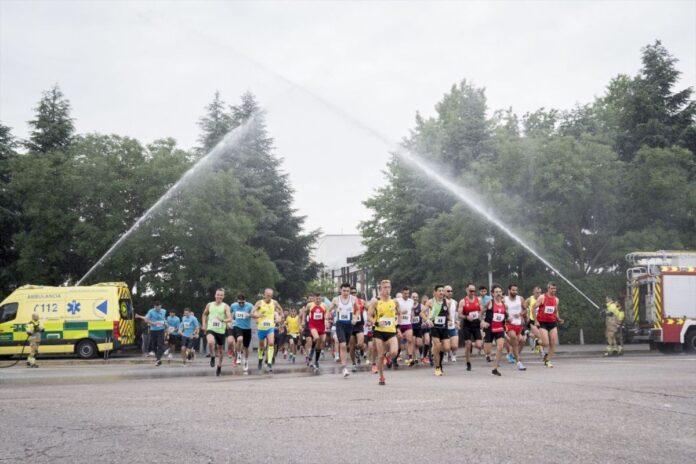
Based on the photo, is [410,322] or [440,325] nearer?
[440,325]

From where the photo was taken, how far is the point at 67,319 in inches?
1127

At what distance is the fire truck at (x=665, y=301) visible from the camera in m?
26.2

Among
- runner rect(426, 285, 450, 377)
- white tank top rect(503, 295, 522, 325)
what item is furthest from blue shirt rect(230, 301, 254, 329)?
white tank top rect(503, 295, 522, 325)

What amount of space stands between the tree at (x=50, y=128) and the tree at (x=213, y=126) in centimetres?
861

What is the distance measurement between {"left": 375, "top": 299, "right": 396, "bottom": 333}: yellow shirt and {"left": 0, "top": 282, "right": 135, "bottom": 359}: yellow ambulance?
17338 millimetres

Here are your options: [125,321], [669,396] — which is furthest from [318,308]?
[125,321]

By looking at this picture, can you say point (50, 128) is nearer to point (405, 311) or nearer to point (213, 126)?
point (213, 126)

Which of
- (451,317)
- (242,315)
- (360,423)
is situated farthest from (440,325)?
(360,423)

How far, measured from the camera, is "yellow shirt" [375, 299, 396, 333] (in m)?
14.3

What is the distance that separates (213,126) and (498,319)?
3673cm

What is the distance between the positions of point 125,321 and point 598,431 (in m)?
25.2

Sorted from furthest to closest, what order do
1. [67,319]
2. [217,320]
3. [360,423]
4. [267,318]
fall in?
[67,319] < [217,320] < [267,318] < [360,423]

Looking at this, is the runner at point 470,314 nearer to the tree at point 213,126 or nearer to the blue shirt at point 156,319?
the blue shirt at point 156,319

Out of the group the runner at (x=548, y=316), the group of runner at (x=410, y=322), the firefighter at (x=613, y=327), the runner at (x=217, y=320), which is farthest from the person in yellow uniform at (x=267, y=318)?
the firefighter at (x=613, y=327)
